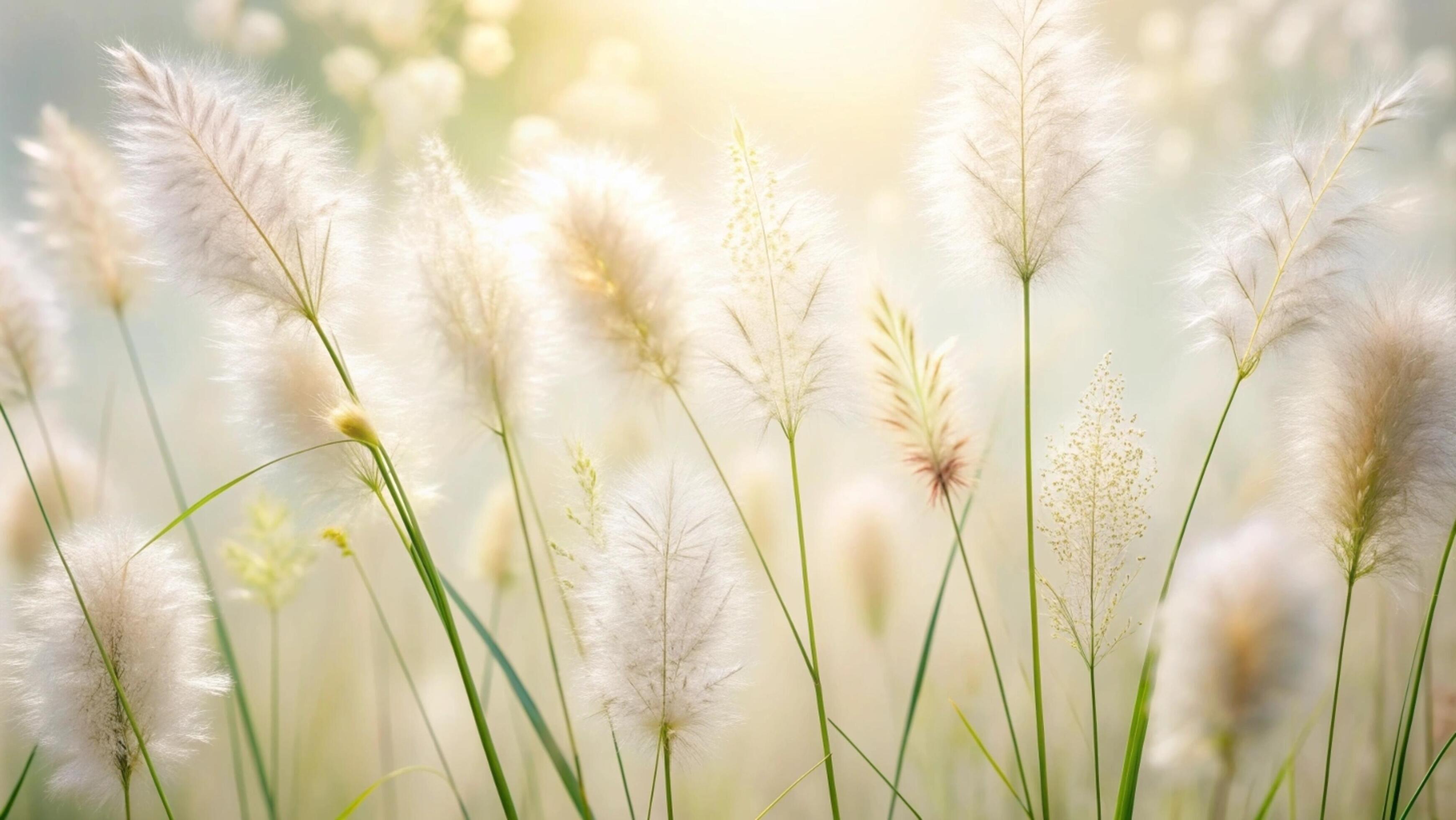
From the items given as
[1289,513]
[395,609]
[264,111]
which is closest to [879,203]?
[1289,513]

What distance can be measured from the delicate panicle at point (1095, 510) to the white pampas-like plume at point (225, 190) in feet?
2.39

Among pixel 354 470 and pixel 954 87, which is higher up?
pixel 954 87

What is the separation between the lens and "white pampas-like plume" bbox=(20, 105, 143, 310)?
1.16 metres

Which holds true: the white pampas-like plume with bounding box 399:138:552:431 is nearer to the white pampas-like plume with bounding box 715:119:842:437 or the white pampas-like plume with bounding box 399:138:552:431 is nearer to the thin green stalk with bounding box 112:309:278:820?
the white pampas-like plume with bounding box 715:119:842:437

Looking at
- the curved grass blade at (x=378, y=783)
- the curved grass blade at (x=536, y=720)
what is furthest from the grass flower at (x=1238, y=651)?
the curved grass blade at (x=378, y=783)

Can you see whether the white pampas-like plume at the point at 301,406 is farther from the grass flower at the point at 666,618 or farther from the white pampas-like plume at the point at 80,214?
the white pampas-like plume at the point at 80,214

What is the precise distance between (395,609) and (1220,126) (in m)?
1.38

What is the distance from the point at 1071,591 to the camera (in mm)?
863

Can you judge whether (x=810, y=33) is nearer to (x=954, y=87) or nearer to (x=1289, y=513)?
A: (x=954, y=87)

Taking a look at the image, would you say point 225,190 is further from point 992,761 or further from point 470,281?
point 992,761

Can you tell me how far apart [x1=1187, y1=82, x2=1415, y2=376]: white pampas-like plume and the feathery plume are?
1.13 m

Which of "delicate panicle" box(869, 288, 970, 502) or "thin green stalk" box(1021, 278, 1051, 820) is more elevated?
"delicate panicle" box(869, 288, 970, 502)

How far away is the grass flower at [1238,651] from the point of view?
2.47 feet

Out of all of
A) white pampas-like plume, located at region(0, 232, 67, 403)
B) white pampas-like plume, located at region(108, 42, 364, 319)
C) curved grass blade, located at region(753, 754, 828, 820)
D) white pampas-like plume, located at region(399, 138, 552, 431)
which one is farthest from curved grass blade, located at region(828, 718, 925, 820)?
white pampas-like plume, located at region(0, 232, 67, 403)
